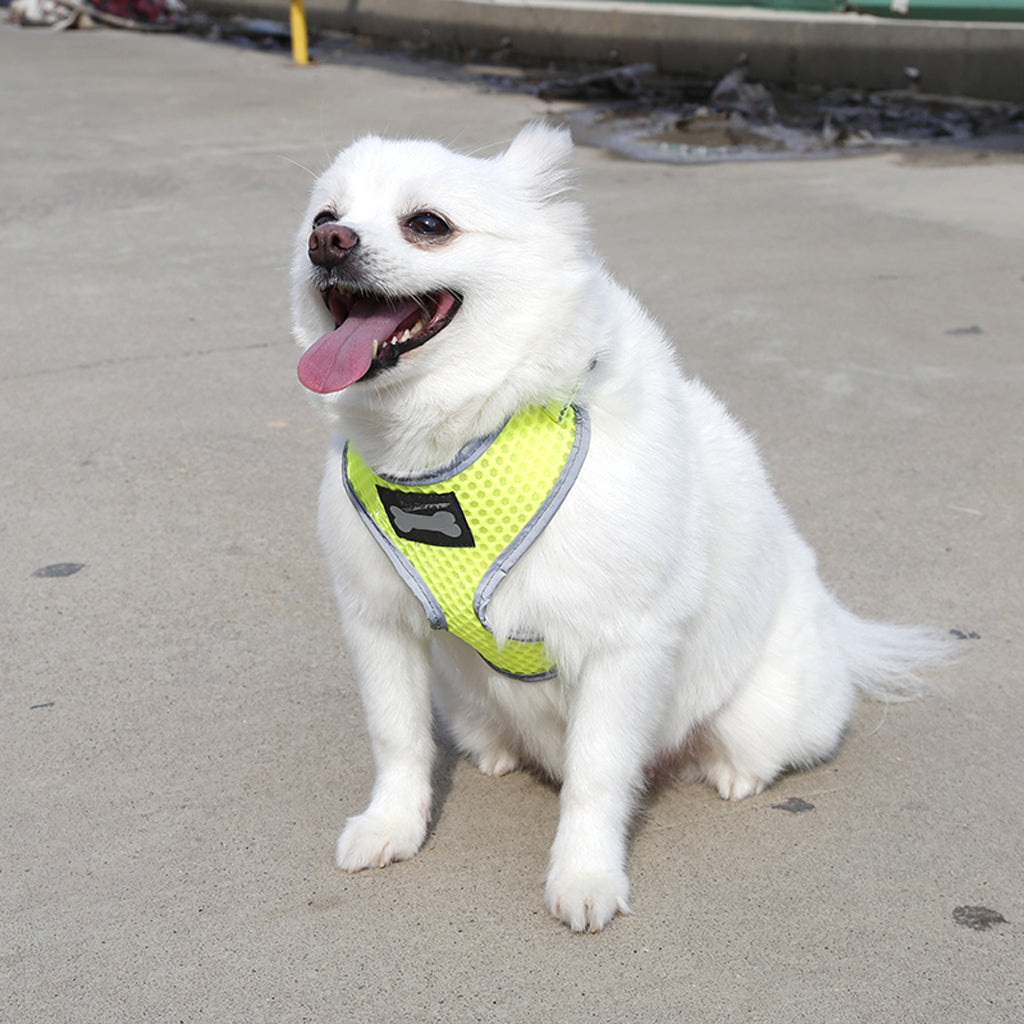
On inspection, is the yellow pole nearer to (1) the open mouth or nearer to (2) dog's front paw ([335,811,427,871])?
(1) the open mouth

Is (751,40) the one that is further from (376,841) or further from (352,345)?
(376,841)

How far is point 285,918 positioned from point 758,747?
110cm

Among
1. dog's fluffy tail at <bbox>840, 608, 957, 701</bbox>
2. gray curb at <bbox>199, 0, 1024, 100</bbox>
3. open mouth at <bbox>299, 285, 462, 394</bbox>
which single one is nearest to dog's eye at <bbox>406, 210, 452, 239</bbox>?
open mouth at <bbox>299, 285, 462, 394</bbox>

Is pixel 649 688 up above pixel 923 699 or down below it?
above

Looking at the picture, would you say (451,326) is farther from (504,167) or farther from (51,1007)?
(51,1007)

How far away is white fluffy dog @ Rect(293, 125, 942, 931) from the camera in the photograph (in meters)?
2.37

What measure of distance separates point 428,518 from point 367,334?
370mm

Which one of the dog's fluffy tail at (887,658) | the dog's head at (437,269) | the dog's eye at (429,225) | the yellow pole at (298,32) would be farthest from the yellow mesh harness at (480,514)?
the yellow pole at (298,32)

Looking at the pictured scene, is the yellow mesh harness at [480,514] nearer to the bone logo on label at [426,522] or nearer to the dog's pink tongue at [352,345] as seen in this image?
the bone logo on label at [426,522]

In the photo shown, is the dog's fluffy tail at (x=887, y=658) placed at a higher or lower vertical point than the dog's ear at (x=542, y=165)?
lower

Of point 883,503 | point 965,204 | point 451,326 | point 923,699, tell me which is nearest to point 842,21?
point 965,204

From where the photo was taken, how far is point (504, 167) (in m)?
2.50

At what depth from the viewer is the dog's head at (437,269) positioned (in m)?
2.32

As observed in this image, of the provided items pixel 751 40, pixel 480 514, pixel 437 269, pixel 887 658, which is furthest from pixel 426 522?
pixel 751 40
